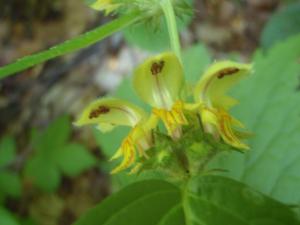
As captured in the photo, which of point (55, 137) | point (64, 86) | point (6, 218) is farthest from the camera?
point (64, 86)

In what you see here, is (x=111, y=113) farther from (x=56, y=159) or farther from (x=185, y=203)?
(x=56, y=159)

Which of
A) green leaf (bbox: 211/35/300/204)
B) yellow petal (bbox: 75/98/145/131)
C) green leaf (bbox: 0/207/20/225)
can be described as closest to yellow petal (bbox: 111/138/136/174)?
yellow petal (bbox: 75/98/145/131)

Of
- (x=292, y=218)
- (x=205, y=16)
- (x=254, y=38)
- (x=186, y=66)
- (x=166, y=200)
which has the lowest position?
(x=292, y=218)

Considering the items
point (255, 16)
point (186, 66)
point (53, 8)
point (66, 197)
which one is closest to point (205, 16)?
point (255, 16)

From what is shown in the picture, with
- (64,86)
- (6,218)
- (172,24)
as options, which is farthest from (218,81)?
(64,86)

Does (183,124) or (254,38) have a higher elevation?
(254,38)

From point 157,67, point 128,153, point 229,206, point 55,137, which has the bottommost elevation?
point 229,206

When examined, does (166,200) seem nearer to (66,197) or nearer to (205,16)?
(66,197)
